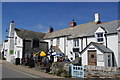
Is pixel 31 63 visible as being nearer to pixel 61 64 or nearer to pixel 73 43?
pixel 61 64

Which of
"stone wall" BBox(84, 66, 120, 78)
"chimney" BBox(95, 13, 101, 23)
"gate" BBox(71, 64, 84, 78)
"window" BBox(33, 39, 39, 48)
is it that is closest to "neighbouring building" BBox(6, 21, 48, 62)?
"window" BBox(33, 39, 39, 48)

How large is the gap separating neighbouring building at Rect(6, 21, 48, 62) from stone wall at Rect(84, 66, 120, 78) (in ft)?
63.0

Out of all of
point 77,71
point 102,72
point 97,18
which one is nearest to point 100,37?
point 97,18

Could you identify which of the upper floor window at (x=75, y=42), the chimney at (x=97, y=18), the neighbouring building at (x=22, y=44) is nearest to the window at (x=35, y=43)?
the neighbouring building at (x=22, y=44)

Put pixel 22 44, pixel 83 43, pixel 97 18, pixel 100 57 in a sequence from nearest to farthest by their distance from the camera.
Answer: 1. pixel 100 57
2. pixel 83 43
3. pixel 97 18
4. pixel 22 44

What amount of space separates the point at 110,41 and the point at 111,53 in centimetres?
190

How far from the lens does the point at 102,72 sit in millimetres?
11797

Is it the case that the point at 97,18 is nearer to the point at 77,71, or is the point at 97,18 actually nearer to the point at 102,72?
the point at 77,71

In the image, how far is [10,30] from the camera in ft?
106

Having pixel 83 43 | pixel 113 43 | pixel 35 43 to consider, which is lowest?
pixel 113 43

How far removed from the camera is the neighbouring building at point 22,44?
→ 95.9 ft

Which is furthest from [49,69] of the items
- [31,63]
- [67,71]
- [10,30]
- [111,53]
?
[10,30]

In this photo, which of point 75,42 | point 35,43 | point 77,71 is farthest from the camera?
point 35,43

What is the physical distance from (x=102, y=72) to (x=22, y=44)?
20.6 meters
